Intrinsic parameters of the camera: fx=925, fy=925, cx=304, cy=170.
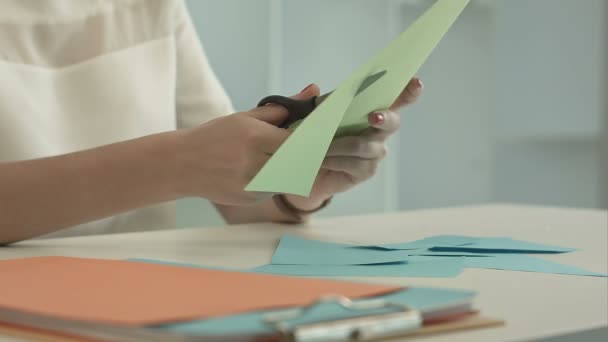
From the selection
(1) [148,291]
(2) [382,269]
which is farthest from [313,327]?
(2) [382,269]

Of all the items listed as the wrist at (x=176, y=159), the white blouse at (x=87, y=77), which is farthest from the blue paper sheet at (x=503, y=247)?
the white blouse at (x=87, y=77)

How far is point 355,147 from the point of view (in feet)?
3.07

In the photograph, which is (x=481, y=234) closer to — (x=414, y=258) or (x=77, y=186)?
(x=414, y=258)

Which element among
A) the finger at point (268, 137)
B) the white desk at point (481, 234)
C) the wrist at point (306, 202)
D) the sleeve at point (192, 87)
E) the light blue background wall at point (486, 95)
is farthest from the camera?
the light blue background wall at point (486, 95)

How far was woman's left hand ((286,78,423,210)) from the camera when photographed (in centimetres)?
89

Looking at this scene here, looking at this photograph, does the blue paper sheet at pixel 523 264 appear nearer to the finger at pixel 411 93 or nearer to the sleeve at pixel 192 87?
the finger at pixel 411 93

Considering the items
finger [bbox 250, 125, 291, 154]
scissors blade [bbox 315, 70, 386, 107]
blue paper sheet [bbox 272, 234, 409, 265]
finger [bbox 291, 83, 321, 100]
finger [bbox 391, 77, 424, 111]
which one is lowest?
blue paper sheet [bbox 272, 234, 409, 265]

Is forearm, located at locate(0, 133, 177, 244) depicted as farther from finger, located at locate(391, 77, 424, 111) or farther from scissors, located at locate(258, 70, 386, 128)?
finger, located at locate(391, 77, 424, 111)

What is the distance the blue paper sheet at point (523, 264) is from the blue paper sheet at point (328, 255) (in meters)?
0.06

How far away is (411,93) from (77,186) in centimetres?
34

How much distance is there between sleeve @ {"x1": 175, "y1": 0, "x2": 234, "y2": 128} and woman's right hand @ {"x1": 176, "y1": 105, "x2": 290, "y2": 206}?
469 millimetres

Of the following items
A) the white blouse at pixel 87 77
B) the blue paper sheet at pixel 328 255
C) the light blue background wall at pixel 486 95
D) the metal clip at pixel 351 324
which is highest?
the light blue background wall at pixel 486 95

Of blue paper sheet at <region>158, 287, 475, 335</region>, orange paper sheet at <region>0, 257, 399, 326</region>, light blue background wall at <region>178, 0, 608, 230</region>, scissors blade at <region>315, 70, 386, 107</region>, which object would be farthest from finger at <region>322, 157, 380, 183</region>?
light blue background wall at <region>178, 0, 608, 230</region>

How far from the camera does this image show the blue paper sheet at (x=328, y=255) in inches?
27.7
